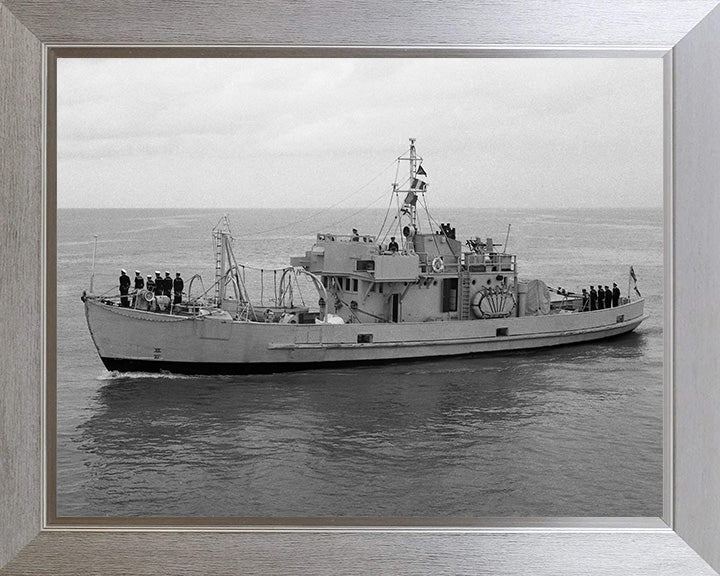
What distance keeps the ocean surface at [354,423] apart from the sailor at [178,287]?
3cm

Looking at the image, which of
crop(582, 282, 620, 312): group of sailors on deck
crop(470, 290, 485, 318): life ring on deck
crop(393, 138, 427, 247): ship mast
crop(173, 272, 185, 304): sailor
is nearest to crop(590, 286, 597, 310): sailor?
crop(582, 282, 620, 312): group of sailors on deck

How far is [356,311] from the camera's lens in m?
2.66

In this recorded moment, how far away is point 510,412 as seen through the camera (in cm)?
252

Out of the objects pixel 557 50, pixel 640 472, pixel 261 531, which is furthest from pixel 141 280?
A: pixel 640 472

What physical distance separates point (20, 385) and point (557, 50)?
1.79 meters

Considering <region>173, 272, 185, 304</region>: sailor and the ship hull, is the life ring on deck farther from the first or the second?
<region>173, 272, 185, 304</region>: sailor

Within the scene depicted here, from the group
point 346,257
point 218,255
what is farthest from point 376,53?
point 218,255

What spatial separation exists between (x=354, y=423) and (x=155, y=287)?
73cm

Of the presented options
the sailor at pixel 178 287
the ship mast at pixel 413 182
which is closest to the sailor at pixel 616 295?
the ship mast at pixel 413 182

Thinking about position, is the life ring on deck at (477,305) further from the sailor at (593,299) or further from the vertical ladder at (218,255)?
the vertical ladder at (218,255)

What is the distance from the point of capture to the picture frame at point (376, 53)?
2328mm

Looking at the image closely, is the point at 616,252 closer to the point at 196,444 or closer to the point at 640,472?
the point at 640,472

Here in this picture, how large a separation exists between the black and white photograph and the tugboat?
0.5 inches

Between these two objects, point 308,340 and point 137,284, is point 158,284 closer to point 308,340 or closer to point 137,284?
point 137,284
